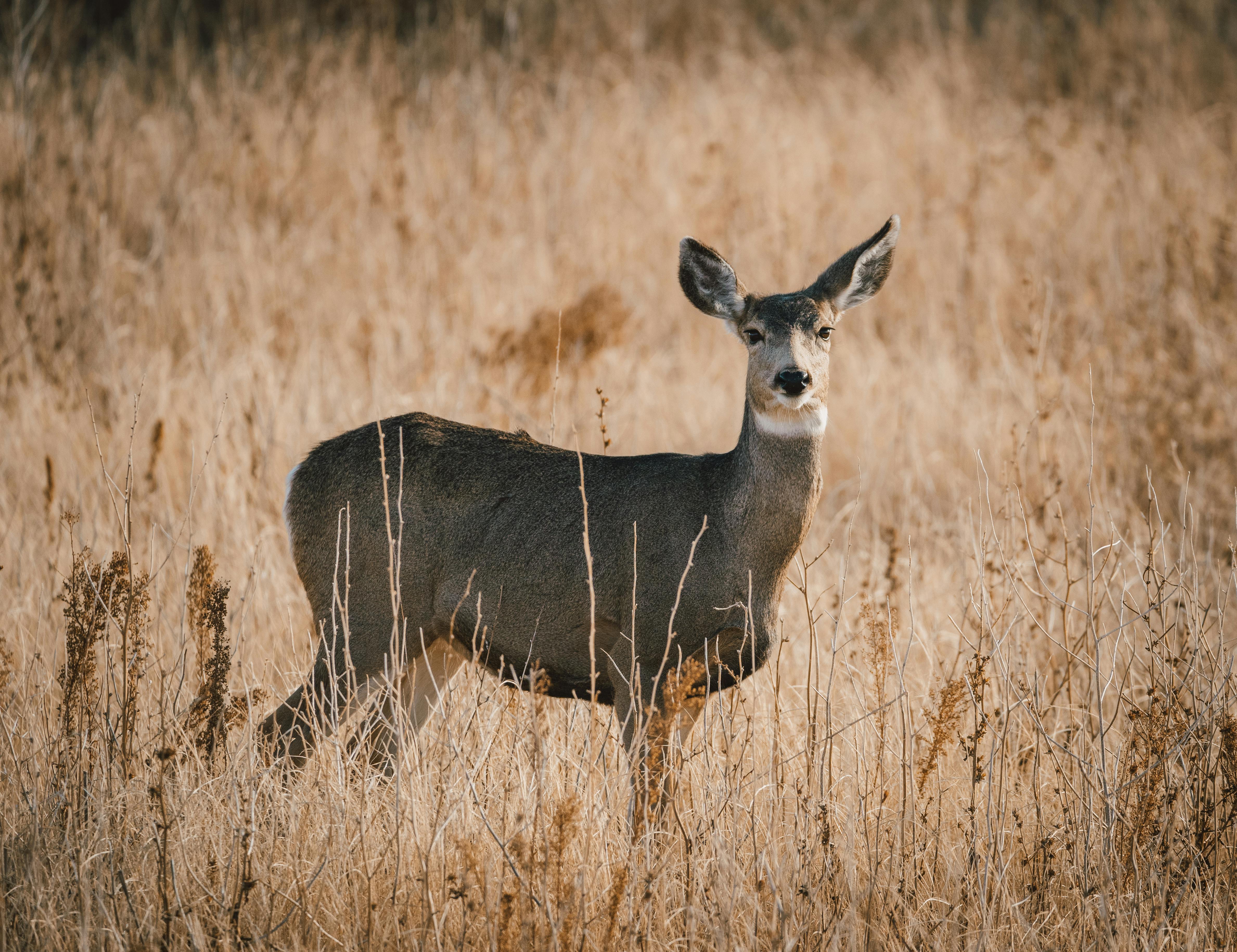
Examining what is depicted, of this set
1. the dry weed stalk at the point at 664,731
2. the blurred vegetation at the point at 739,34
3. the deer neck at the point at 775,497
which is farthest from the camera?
the blurred vegetation at the point at 739,34

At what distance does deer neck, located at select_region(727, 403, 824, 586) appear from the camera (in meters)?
4.04

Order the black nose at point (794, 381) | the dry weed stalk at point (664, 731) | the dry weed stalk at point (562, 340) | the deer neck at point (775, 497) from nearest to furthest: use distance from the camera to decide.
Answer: the dry weed stalk at point (664, 731)
the black nose at point (794, 381)
the deer neck at point (775, 497)
the dry weed stalk at point (562, 340)

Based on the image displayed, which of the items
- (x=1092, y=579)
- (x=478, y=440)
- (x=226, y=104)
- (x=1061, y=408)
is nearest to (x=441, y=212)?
(x=226, y=104)

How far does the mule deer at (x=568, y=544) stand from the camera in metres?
3.94

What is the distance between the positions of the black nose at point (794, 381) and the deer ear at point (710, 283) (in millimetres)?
659

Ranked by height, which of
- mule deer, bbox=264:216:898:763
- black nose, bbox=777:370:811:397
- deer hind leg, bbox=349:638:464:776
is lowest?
deer hind leg, bbox=349:638:464:776

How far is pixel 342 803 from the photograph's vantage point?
3580 millimetres

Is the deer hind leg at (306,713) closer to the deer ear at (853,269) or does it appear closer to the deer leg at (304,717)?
the deer leg at (304,717)

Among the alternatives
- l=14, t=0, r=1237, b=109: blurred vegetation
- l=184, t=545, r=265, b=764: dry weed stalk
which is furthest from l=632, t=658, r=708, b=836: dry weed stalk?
l=14, t=0, r=1237, b=109: blurred vegetation

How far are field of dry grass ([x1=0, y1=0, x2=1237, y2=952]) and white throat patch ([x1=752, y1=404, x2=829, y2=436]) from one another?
62 centimetres

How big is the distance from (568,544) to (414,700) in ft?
3.88

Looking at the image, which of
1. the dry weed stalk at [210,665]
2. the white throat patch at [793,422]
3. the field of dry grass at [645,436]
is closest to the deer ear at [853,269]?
the white throat patch at [793,422]

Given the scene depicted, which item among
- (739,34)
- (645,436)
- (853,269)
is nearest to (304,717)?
(853,269)

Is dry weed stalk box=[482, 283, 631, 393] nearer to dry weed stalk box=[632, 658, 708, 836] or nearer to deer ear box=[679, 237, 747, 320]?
deer ear box=[679, 237, 747, 320]
